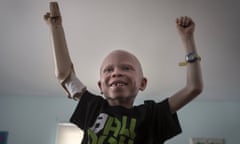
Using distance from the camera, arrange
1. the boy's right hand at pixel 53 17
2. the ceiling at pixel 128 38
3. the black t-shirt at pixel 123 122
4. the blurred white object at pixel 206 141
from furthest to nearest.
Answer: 1. the blurred white object at pixel 206 141
2. the ceiling at pixel 128 38
3. the boy's right hand at pixel 53 17
4. the black t-shirt at pixel 123 122

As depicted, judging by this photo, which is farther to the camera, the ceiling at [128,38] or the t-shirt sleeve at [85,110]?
the ceiling at [128,38]

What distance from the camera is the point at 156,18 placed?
3.85 feet

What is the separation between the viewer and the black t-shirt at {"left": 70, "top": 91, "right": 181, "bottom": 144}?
65 centimetres

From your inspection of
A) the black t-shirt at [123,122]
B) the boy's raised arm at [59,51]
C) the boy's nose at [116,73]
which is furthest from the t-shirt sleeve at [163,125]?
the boy's raised arm at [59,51]

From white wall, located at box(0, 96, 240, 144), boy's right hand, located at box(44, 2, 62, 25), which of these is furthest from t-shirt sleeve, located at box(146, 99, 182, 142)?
white wall, located at box(0, 96, 240, 144)

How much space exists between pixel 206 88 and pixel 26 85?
1.09m

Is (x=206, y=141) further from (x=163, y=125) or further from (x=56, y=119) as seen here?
(x=163, y=125)

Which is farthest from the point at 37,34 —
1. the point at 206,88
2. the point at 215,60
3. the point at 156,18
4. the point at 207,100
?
the point at 207,100

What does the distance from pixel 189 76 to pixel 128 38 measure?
628 millimetres

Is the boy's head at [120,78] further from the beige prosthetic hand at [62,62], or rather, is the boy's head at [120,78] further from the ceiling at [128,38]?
the ceiling at [128,38]

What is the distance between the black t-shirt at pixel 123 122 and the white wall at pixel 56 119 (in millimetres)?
1098

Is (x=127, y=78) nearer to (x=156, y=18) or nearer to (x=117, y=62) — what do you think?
(x=117, y=62)

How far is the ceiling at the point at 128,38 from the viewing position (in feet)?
3.71

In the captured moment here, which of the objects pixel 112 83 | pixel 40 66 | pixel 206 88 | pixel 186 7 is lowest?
pixel 112 83
